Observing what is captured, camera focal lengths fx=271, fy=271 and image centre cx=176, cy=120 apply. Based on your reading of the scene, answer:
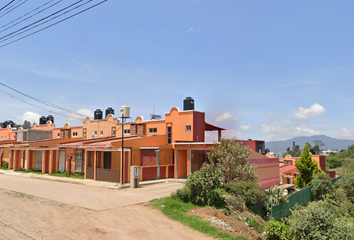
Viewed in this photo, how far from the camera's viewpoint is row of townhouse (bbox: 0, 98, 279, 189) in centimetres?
2264

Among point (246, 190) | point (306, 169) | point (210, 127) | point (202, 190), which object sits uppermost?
point (210, 127)

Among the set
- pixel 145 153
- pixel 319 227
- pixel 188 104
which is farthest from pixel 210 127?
pixel 319 227

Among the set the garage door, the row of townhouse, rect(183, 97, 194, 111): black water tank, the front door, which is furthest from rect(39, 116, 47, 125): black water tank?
rect(183, 97, 194, 111): black water tank

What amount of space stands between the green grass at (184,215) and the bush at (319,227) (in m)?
2.92

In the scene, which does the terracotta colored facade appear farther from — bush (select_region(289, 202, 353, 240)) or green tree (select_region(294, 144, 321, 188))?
bush (select_region(289, 202, 353, 240))

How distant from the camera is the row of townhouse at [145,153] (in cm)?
2264

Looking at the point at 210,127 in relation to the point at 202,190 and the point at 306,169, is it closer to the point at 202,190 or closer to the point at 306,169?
the point at 306,169

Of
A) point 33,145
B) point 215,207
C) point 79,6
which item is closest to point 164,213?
point 215,207

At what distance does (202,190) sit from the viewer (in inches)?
558

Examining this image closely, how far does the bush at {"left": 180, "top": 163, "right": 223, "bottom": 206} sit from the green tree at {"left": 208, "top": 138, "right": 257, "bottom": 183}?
10.2 feet

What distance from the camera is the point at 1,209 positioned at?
12742 millimetres

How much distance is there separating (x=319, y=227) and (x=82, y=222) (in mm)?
9821

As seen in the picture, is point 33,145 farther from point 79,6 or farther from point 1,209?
point 79,6

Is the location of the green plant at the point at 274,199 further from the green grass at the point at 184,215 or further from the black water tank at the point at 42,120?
the black water tank at the point at 42,120
